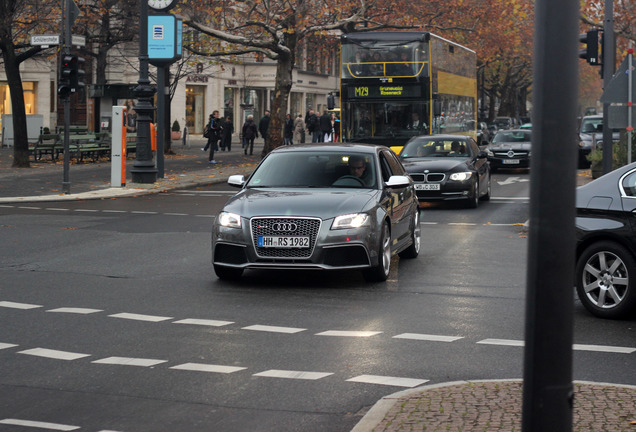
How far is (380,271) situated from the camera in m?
11.6

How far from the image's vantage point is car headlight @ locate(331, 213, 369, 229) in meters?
11.1

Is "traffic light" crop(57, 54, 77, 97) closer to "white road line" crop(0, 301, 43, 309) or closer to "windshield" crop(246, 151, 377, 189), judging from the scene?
"windshield" crop(246, 151, 377, 189)

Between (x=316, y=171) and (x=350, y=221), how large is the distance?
142 centimetres

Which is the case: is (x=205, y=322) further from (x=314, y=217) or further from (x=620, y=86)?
(x=620, y=86)

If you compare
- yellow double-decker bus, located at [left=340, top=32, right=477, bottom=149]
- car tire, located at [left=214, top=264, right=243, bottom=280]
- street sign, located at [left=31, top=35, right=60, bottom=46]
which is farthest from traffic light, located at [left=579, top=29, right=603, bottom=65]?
car tire, located at [left=214, top=264, right=243, bottom=280]

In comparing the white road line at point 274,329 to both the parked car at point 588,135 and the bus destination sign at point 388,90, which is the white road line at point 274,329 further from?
the parked car at point 588,135

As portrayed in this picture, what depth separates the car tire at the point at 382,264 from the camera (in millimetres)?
11516

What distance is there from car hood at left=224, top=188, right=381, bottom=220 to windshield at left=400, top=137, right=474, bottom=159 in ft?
37.3

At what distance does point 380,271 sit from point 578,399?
5480mm

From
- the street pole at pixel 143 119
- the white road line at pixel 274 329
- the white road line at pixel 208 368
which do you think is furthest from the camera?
the street pole at pixel 143 119

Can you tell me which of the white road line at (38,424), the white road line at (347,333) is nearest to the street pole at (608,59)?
the white road line at (347,333)

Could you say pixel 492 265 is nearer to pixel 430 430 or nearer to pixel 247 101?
pixel 430 430

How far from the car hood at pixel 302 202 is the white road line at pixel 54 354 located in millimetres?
3563

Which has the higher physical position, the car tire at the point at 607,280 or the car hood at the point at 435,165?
the car hood at the point at 435,165
